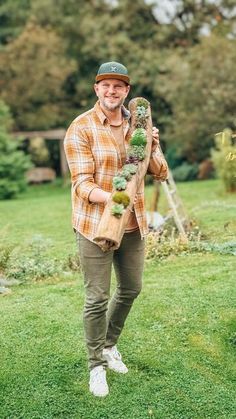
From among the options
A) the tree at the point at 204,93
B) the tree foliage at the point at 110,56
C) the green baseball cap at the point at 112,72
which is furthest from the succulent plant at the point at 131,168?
the tree foliage at the point at 110,56

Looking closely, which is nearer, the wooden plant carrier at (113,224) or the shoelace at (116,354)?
the wooden plant carrier at (113,224)

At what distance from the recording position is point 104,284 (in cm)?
377

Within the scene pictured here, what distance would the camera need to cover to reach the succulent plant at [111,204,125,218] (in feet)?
11.5

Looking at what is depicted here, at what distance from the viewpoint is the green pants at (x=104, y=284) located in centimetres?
373

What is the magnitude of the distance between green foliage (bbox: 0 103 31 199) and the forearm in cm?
1414

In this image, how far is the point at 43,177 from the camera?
23359 mm

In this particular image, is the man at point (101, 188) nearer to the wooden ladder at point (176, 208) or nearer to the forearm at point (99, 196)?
the forearm at point (99, 196)

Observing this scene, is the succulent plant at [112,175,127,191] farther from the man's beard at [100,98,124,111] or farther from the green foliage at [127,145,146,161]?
the man's beard at [100,98,124,111]

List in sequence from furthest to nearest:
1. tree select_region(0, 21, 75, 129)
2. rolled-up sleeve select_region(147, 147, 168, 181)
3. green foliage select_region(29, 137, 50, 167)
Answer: green foliage select_region(29, 137, 50, 167), tree select_region(0, 21, 75, 129), rolled-up sleeve select_region(147, 147, 168, 181)

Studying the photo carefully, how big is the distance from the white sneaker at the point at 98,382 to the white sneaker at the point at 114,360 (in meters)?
0.27

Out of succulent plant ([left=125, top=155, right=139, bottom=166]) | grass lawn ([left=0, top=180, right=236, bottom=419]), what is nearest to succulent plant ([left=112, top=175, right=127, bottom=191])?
succulent plant ([left=125, top=155, right=139, bottom=166])

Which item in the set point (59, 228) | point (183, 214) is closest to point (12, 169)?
point (59, 228)

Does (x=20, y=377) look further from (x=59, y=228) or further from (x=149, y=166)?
(x=59, y=228)

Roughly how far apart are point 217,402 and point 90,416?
0.88 meters
